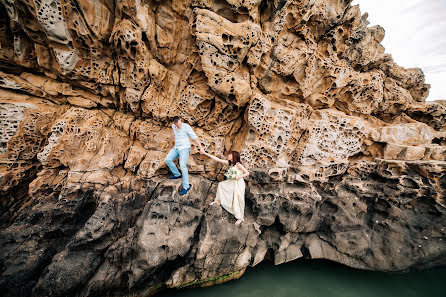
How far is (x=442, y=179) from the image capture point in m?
5.21

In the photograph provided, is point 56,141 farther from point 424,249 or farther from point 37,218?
point 424,249

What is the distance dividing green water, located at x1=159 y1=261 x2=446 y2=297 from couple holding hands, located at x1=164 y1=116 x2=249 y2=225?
2.16 meters

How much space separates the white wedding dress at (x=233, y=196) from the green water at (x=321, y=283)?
2.29 meters

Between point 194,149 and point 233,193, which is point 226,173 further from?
point 194,149

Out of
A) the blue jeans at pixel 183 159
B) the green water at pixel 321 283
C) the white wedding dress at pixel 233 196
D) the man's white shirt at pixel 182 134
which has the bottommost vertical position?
the green water at pixel 321 283

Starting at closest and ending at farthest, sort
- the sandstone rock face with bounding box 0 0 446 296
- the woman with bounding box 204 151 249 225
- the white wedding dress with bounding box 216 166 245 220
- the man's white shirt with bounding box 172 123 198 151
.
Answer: the sandstone rock face with bounding box 0 0 446 296 → the man's white shirt with bounding box 172 123 198 151 → the woman with bounding box 204 151 249 225 → the white wedding dress with bounding box 216 166 245 220

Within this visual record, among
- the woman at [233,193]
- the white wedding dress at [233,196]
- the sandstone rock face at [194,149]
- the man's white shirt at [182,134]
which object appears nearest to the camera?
the sandstone rock face at [194,149]

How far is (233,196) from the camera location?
5.15m

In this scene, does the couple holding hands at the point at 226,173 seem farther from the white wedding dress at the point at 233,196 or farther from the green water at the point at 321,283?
the green water at the point at 321,283

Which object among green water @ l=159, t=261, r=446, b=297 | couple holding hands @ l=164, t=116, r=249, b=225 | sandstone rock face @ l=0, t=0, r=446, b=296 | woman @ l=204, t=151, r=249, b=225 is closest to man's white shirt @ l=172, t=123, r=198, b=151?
couple holding hands @ l=164, t=116, r=249, b=225

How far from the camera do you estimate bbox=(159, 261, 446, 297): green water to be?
16.4 ft

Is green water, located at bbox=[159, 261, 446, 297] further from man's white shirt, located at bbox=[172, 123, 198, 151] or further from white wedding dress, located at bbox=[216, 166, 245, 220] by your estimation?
man's white shirt, located at bbox=[172, 123, 198, 151]

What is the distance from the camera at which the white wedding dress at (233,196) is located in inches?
201

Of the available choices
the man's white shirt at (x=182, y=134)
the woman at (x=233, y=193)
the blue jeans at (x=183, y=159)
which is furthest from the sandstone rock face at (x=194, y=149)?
the man's white shirt at (x=182, y=134)
